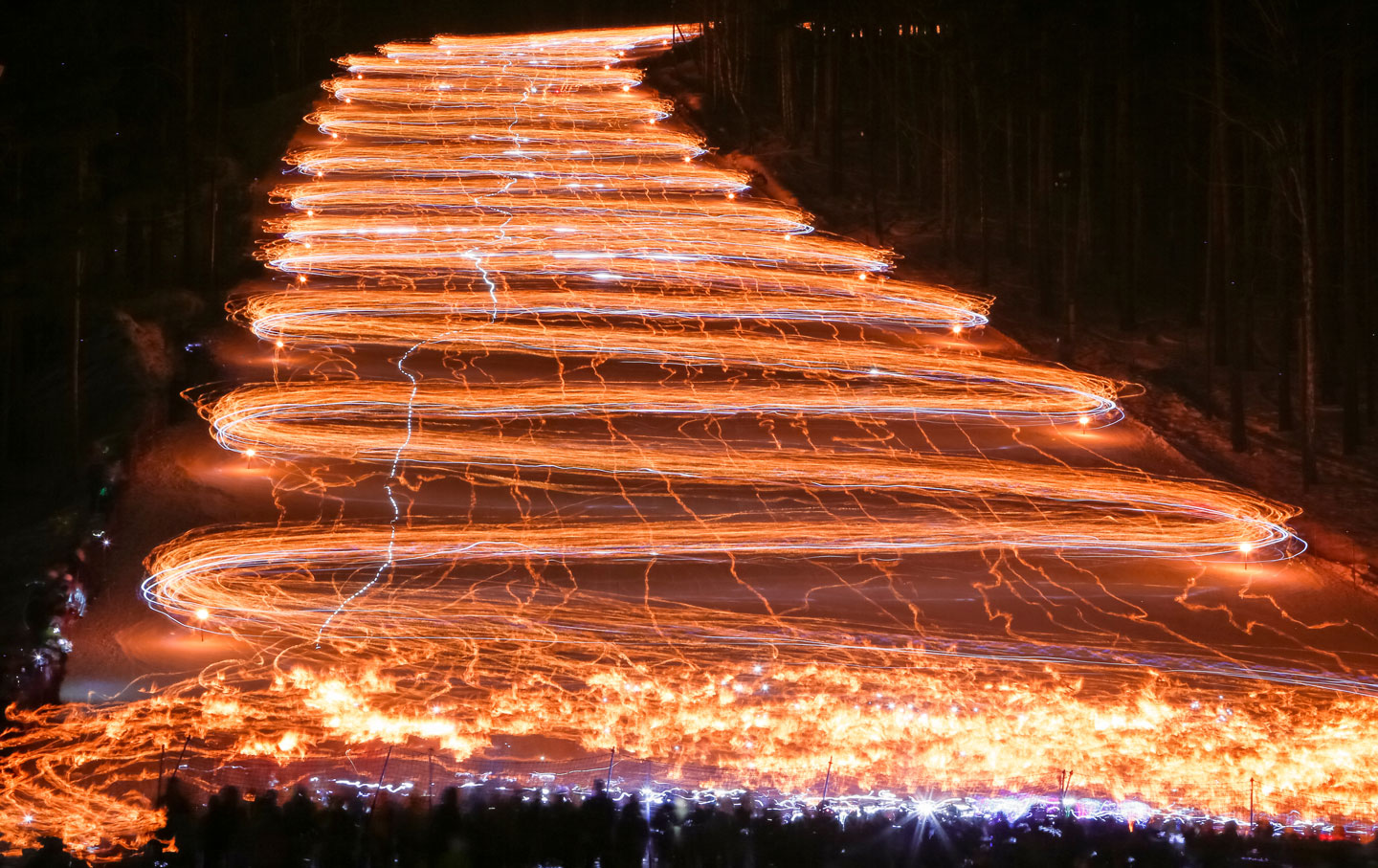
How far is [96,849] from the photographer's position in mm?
8703

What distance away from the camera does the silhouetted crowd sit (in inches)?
316

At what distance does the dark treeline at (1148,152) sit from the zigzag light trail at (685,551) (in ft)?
12.7

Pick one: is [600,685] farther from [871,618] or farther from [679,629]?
[871,618]

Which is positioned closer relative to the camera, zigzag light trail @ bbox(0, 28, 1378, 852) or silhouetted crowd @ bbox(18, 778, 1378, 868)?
silhouetted crowd @ bbox(18, 778, 1378, 868)

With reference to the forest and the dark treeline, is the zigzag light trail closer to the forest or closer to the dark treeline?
the forest

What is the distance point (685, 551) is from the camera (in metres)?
15.9

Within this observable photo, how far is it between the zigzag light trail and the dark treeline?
388 centimetres

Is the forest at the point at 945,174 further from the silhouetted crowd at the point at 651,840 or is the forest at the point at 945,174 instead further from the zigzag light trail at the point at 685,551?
the silhouetted crowd at the point at 651,840

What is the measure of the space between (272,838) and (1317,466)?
1889 cm

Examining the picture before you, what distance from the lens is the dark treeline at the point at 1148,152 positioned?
75.0 ft

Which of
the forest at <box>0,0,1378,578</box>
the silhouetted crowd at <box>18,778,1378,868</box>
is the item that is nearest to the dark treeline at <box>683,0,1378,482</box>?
the forest at <box>0,0,1378,578</box>

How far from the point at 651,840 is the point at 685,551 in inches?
301

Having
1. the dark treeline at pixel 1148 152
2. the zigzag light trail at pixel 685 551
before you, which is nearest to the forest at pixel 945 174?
the dark treeline at pixel 1148 152

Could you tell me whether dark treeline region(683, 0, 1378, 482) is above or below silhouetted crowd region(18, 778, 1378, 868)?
above
